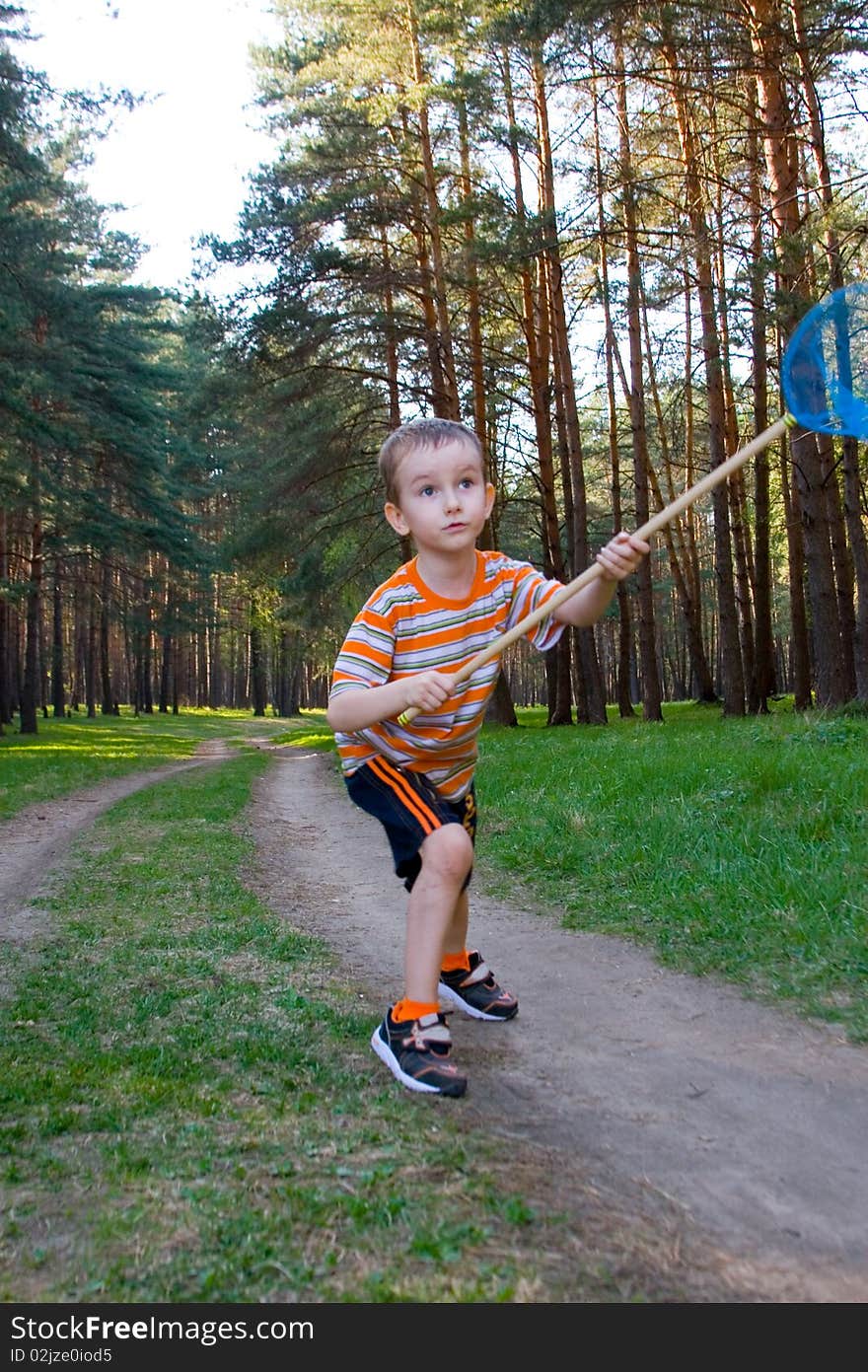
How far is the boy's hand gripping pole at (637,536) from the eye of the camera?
3250mm

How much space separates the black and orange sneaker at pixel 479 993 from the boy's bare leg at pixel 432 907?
23.5 inches

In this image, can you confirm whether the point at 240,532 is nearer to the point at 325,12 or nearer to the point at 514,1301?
the point at 325,12

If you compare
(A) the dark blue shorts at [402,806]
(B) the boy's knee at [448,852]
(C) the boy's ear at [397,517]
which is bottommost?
(B) the boy's knee at [448,852]

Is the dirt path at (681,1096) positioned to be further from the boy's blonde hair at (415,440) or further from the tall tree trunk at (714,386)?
the tall tree trunk at (714,386)

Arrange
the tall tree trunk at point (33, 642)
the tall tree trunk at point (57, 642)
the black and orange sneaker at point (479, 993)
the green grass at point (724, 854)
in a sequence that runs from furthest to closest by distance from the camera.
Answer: the tall tree trunk at point (57, 642) → the tall tree trunk at point (33, 642) → the green grass at point (724, 854) → the black and orange sneaker at point (479, 993)

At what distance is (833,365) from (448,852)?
2.29m

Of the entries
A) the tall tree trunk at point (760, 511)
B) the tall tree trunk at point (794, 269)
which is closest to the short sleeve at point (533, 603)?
the tall tree trunk at point (794, 269)

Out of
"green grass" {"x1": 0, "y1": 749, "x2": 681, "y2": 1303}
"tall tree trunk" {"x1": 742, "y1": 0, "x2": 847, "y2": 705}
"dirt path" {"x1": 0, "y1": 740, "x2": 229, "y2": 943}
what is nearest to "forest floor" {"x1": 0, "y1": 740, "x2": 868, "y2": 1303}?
"green grass" {"x1": 0, "y1": 749, "x2": 681, "y2": 1303}

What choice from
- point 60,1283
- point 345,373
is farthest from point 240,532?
point 60,1283

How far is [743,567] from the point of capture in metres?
25.0

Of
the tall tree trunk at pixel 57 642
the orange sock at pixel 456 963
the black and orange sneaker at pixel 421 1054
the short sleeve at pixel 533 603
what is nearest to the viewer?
the black and orange sneaker at pixel 421 1054

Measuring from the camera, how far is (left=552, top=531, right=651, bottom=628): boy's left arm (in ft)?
10.9

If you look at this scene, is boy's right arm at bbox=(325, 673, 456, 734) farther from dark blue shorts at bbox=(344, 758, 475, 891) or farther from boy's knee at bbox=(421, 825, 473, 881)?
boy's knee at bbox=(421, 825, 473, 881)

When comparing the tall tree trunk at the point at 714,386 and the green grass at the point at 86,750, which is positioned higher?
the tall tree trunk at the point at 714,386
